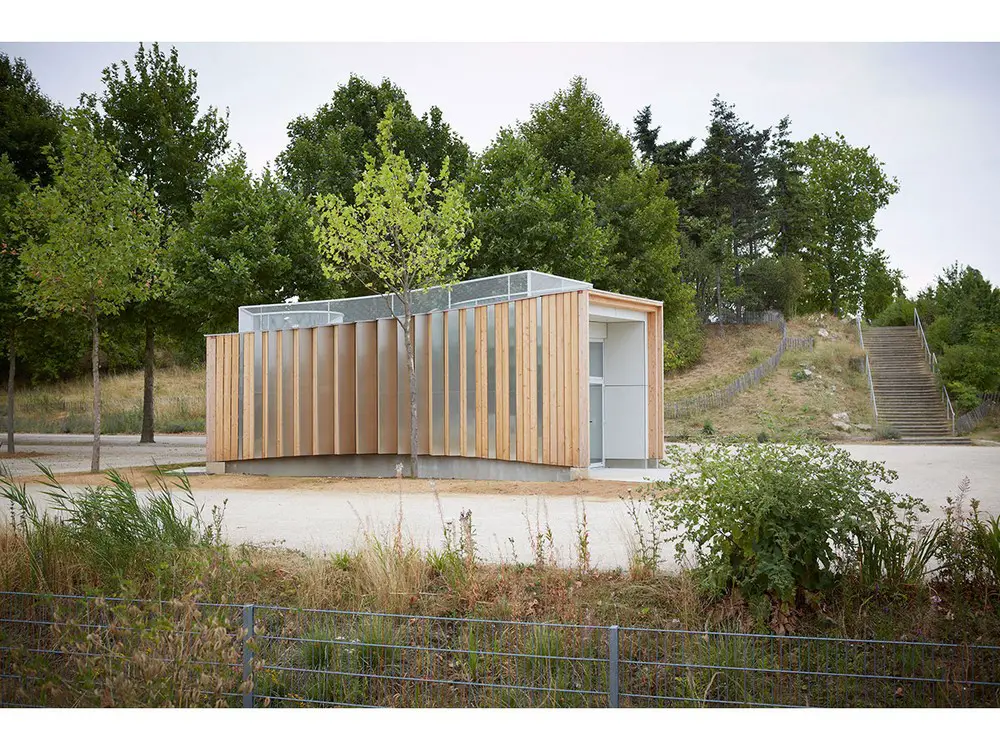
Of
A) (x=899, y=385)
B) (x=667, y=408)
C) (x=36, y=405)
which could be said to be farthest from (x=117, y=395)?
(x=899, y=385)

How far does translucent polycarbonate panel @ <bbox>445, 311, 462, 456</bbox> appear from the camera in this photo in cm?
1403

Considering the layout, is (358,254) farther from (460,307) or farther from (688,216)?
(688,216)

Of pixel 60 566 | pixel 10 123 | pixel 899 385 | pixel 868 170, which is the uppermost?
pixel 868 170

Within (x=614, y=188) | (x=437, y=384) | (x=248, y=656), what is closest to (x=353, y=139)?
(x=614, y=188)

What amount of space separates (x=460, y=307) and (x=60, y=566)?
9126 mm

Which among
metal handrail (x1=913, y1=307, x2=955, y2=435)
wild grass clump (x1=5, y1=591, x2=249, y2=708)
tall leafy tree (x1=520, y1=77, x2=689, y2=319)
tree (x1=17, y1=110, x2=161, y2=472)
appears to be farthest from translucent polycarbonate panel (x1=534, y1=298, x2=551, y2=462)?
metal handrail (x1=913, y1=307, x2=955, y2=435)

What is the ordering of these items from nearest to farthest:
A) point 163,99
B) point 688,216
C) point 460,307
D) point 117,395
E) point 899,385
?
point 460,307
point 163,99
point 899,385
point 117,395
point 688,216

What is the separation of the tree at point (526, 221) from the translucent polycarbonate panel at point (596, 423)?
21.9 feet

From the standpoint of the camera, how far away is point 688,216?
38.5m

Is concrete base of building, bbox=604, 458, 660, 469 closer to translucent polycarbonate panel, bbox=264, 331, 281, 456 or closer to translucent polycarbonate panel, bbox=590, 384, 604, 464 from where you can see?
translucent polycarbonate panel, bbox=590, 384, 604, 464

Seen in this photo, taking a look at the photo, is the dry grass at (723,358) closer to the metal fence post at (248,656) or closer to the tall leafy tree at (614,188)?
the tall leafy tree at (614,188)

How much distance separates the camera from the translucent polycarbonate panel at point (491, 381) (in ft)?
44.6

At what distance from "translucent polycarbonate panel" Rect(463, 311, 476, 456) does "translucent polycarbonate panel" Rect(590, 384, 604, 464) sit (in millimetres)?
2576

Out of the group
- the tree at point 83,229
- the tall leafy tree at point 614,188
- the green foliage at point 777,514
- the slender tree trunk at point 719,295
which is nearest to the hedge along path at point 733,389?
the slender tree trunk at point 719,295
